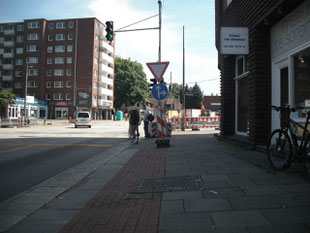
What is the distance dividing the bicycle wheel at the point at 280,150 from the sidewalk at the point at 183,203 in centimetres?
17

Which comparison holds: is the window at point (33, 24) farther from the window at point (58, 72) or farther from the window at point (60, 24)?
the window at point (58, 72)

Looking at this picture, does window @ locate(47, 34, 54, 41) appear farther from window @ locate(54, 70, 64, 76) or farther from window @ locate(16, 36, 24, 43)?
window @ locate(54, 70, 64, 76)

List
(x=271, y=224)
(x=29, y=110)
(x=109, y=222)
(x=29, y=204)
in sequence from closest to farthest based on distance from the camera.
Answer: (x=271, y=224)
(x=109, y=222)
(x=29, y=204)
(x=29, y=110)

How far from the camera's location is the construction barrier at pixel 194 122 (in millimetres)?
22609

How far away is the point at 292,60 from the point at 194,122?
17762mm

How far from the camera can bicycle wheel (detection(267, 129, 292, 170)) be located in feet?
13.9

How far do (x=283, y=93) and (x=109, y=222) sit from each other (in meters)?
5.69

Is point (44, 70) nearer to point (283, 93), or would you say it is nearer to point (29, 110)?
point (29, 110)

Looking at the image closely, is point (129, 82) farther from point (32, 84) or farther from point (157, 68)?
point (157, 68)

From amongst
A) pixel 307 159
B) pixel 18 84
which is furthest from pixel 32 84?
pixel 307 159

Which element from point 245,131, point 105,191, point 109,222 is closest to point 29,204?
A: point 105,191

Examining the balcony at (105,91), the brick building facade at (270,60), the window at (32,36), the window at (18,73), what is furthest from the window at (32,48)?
the brick building facade at (270,60)

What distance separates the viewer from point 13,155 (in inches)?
309

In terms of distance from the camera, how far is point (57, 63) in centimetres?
5853
